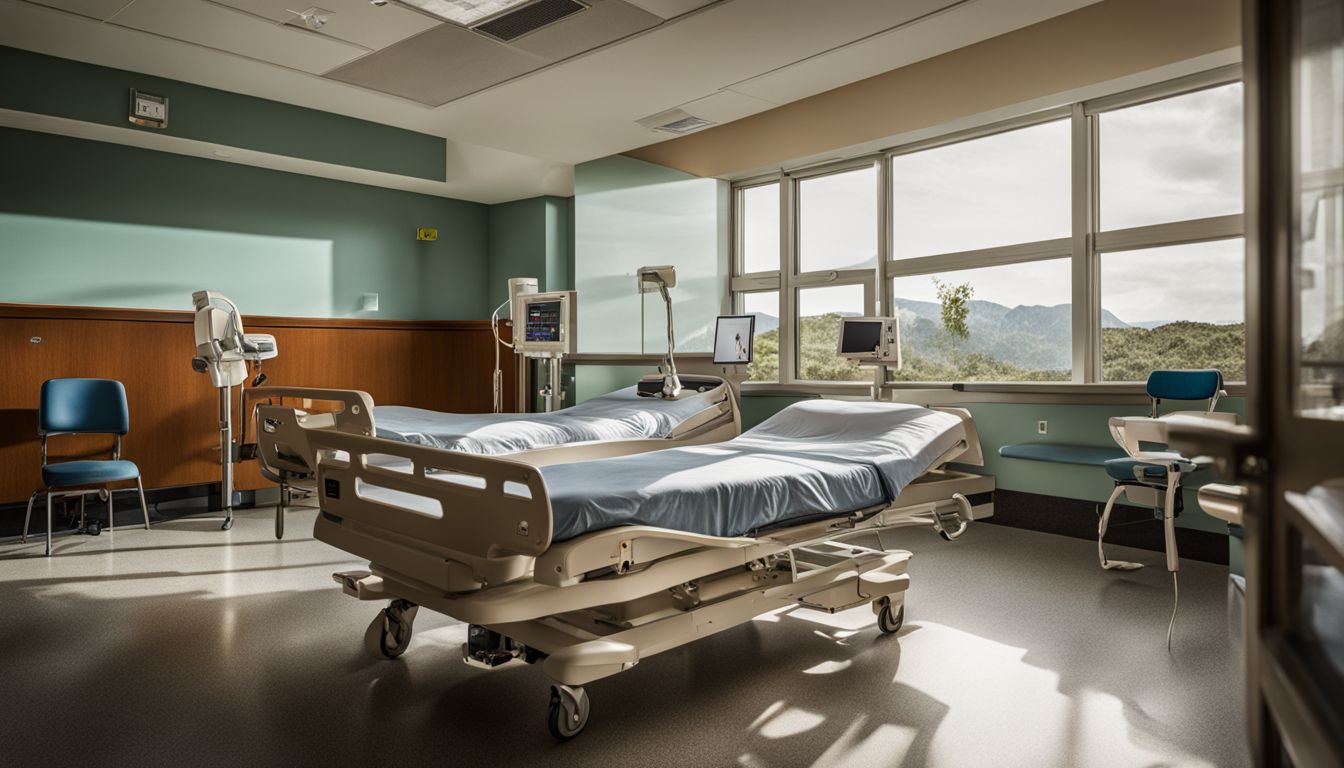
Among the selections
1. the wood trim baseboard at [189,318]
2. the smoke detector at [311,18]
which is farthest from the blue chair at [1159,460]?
the wood trim baseboard at [189,318]

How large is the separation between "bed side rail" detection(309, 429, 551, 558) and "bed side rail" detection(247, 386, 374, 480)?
683 mm

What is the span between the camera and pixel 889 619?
316 centimetres

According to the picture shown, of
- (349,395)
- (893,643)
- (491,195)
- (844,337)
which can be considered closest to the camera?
(893,643)

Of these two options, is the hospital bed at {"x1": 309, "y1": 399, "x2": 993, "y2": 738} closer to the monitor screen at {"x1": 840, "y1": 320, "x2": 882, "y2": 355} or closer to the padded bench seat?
the padded bench seat

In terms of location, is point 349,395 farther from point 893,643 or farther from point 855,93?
point 855,93

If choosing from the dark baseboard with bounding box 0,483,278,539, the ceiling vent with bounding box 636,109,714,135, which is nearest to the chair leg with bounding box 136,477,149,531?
the dark baseboard with bounding box 0,483,278,539

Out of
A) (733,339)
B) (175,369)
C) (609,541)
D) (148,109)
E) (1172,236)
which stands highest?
(148,109)

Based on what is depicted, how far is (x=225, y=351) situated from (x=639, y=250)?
123 inches

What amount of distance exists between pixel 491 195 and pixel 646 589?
5807mm

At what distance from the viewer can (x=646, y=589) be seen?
2.41 m

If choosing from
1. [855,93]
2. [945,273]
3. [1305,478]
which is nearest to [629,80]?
[855,93]

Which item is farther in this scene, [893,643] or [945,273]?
[945,273]

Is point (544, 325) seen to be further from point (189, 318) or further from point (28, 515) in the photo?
point (28, 515)

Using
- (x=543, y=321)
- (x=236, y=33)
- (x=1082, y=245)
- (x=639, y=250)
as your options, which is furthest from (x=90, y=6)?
(x=1082, y=245)
